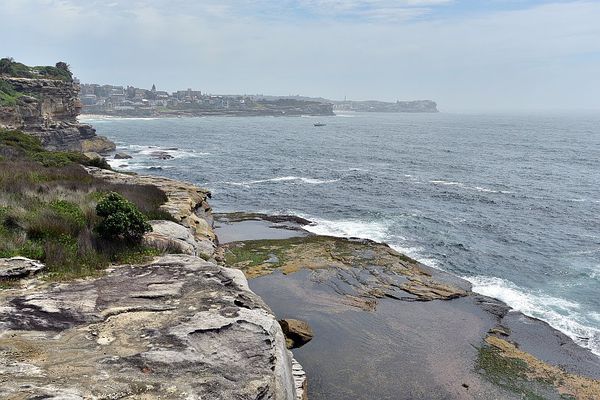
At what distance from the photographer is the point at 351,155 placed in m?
108

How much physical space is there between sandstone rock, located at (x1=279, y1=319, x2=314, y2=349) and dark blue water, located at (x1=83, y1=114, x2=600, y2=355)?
52.2ft

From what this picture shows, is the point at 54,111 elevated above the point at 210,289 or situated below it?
above

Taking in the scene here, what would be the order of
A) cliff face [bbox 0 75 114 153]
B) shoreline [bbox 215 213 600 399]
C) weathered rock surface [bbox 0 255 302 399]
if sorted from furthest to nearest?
cliff face [bbox 0 75 114 153] → shoreline [bbox 215 213 600 399] → weathered rock surface [bbox 0 255 302 399]

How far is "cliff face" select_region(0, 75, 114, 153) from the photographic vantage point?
72812 millimetres

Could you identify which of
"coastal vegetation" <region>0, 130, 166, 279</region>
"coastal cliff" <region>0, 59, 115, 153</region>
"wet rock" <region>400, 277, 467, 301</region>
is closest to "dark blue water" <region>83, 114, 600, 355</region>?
"wet rock" <region>400, 277, 467, 301</region>

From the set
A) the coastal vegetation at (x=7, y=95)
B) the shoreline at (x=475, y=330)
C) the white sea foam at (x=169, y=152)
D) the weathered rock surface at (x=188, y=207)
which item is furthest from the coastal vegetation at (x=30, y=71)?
the shoreline at (x=475, y=330)

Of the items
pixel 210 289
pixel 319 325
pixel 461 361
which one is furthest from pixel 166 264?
pixel 461 361

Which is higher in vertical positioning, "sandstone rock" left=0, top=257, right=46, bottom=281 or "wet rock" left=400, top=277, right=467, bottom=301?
"sandstone rock" left=0, top=257, right=46, bottom=281

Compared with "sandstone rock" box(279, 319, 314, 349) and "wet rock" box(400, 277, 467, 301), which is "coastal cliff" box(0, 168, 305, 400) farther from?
"wet rock" box(400, 277, 467, 301)

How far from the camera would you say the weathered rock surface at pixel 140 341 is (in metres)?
10.0

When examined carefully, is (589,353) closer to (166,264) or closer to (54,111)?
(166,264)

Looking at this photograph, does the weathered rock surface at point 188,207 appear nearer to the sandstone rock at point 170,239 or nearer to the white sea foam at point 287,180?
the sandstone rock at point 170,239

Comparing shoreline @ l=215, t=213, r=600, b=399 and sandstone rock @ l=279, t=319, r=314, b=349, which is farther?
sandstone rock @ l=279, t=319, r=314, b=349

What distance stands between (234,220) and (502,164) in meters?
63.7
